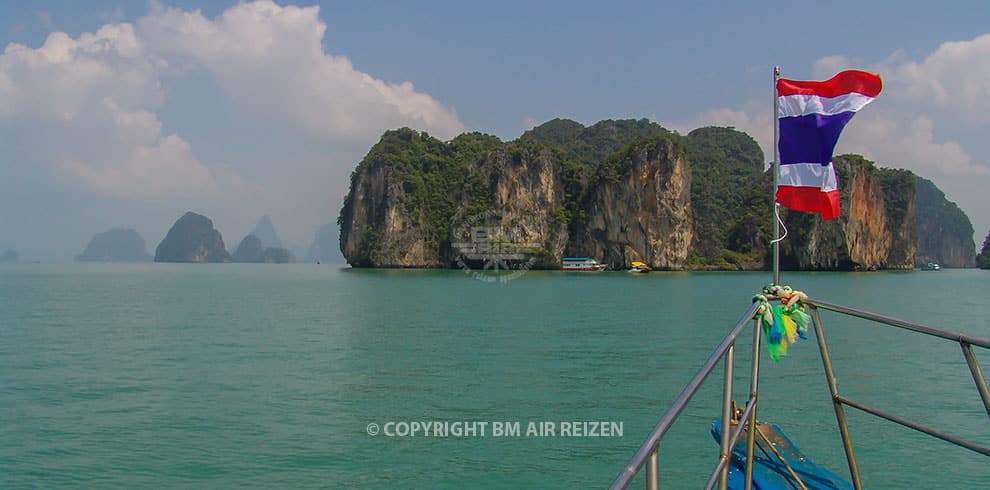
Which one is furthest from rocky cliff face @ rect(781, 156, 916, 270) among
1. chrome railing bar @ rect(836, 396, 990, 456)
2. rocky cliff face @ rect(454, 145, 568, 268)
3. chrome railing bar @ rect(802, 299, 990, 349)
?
chrome railing bar @ rect(802, 299, 990, 349)

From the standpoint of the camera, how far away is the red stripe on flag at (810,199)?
528cm

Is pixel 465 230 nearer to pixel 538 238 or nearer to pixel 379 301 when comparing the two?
pixel 538 238

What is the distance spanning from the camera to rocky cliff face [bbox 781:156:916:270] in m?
93.2

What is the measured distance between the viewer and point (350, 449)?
400 inches

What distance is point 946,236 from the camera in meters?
183

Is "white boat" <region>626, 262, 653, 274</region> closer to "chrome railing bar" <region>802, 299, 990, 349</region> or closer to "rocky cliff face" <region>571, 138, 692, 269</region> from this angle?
"rocky cliff face" <region>571, 138, 692, 269</region>

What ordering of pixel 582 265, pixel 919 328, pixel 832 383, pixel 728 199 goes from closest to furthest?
pixel 919 328
pixel 832 383
pixel 582 265
pixel 728 199

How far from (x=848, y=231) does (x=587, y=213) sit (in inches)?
1352

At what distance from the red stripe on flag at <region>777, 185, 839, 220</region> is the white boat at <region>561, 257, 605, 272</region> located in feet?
286

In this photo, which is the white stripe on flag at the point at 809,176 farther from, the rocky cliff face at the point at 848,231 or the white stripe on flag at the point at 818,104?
the rocky cliff face at the point at 848,231

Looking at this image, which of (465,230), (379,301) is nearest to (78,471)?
(379,301)

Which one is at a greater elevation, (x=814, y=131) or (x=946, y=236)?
(x=946, y=236)

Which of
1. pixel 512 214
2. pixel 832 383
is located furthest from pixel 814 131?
pixel 512 214

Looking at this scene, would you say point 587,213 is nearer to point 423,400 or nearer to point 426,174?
point 426,174
